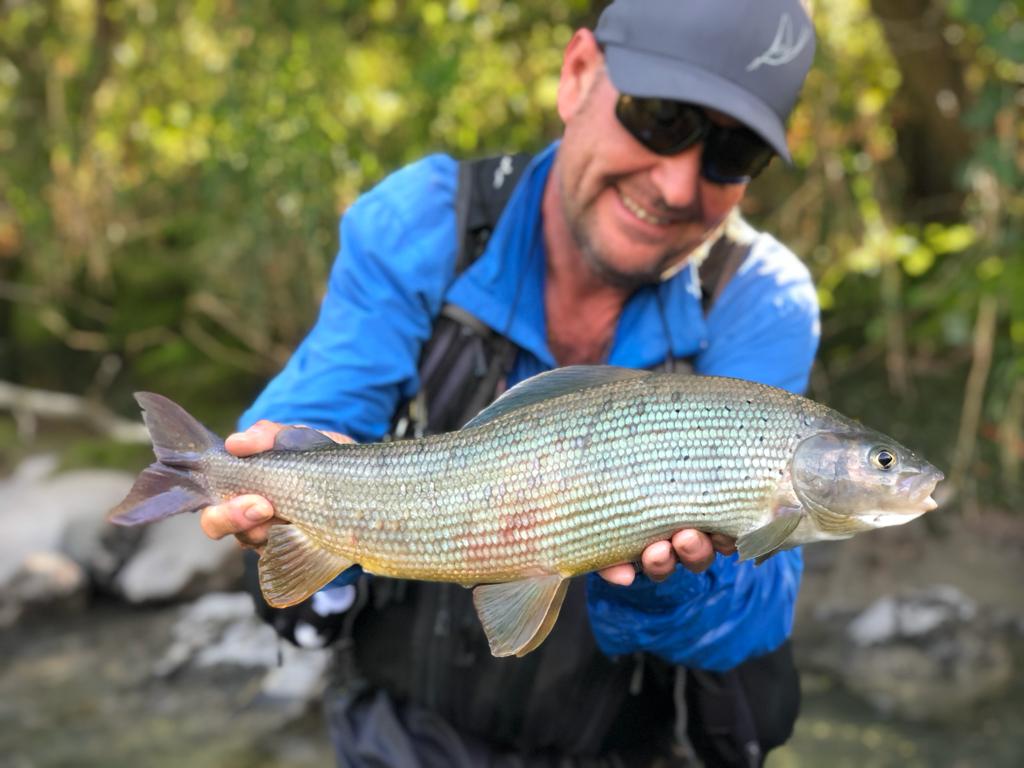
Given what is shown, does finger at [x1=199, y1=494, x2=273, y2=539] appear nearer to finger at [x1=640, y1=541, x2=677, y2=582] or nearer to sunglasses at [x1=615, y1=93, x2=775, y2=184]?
finger at [x1=640, y1=541, x2=677, y2=582]

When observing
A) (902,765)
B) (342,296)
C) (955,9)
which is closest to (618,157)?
(342,296)

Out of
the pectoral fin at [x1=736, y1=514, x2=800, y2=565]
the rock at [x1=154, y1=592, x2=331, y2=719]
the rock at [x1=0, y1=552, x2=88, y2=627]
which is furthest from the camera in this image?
the rock at [x1=0, y1=552, x2=88, y2=627]

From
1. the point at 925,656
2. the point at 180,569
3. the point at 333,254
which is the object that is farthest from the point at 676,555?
the point at 180,569

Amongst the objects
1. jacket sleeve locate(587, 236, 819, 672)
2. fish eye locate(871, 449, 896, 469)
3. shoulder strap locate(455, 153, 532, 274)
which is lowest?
jacket sleeve locate(587, 236, 819, 672)

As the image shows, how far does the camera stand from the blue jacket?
118 inches

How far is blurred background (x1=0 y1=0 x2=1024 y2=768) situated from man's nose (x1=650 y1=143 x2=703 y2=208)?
348 centimetres

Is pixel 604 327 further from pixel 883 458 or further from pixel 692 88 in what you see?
pixel 883 458

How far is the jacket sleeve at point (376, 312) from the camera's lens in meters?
2.99

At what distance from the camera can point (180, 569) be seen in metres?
8.81

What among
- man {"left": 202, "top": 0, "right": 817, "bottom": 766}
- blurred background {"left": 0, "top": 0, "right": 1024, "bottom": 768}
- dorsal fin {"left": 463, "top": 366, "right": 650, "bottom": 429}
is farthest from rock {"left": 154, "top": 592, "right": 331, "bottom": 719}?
dorsal fin {"left": 463, "top": 366, "right": 650, "bottom": 429}

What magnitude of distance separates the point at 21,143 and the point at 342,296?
27.9 ft

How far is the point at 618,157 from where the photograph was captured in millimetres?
3016

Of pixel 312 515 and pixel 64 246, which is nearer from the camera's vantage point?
pixel 312 515

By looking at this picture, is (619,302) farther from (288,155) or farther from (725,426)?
(288,155)
